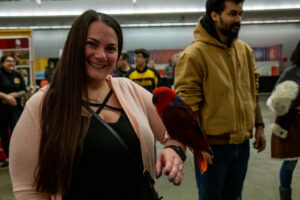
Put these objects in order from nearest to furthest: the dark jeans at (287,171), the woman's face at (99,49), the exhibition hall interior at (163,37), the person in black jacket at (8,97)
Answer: the woman's face at (99,49), the dark jeans at (287,171), the exhibition hall interior at (163,37), the person in black jacket at (8,97)

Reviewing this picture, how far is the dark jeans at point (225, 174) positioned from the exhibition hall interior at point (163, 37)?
4.07 ft

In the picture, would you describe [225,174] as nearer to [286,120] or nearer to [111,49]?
[286,120]

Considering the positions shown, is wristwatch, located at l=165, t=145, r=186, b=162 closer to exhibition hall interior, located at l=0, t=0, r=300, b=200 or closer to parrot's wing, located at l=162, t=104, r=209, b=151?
parrot's wing, located at l=162, t=104, r=209, b=151

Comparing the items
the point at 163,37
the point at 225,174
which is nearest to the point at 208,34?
the point at 225,174

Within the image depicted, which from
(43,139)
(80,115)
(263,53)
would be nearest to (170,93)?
(80,115)

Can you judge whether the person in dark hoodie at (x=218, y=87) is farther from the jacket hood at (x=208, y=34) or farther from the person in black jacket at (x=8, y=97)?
the person in black jacket at (x=8, y=97)

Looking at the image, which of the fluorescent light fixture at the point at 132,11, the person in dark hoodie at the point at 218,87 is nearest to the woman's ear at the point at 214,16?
the person in dark hoodie at the point at 218,87

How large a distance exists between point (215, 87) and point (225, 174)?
22.1 inches

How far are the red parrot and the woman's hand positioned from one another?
0.41 ft

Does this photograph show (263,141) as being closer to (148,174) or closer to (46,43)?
(148,174)

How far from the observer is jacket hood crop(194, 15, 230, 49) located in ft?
5.68

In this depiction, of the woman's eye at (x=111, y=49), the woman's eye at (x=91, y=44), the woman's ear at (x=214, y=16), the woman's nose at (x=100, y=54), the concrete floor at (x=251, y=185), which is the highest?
the woman's ear at (x=214, y=16)

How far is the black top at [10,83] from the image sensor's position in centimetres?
402

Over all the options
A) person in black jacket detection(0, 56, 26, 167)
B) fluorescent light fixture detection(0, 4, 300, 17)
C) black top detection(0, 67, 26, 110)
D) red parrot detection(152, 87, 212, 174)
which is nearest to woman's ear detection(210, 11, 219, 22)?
red parrot detection(152, 87, 212, 174)
